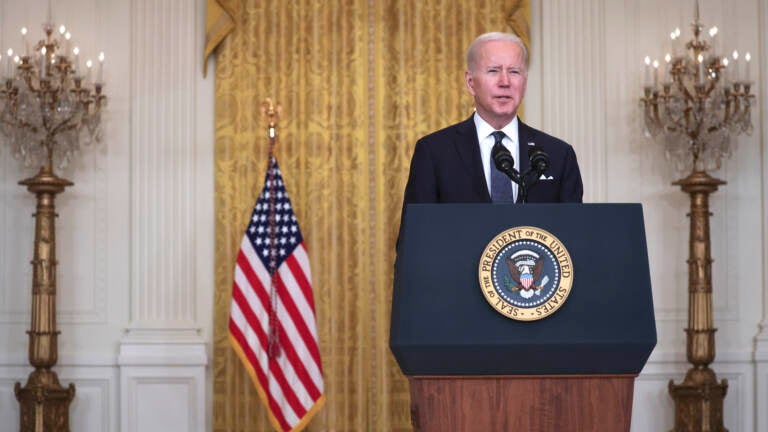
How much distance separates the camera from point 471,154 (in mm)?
3361

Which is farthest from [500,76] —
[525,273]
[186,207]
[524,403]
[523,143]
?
[186,207]

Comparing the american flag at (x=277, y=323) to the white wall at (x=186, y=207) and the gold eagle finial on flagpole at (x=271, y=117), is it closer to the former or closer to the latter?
the gold eagle finial on flagpole at (x=271, y=117)

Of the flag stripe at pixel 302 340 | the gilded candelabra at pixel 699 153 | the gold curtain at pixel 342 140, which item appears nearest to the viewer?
the flag stripe at pixel 302 340

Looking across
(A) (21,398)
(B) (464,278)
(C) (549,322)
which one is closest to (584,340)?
(C) (549,322)

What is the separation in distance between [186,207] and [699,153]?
3.50 metres

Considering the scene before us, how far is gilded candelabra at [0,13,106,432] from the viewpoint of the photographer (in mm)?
6805

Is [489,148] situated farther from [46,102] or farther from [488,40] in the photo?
[46,102]

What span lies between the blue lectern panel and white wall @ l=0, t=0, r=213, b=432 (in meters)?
4.87

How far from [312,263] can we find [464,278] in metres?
4.83

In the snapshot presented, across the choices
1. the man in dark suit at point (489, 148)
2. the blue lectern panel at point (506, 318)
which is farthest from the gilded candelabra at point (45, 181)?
the blue lectern panel at point (506, 318)

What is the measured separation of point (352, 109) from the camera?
7586mm

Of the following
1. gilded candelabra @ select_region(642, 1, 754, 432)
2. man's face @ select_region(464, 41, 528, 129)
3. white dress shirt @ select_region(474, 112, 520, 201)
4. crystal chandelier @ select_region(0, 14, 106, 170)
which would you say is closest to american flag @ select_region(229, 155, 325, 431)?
crystal chandelier @ select_region(0, 14, 106, 170)

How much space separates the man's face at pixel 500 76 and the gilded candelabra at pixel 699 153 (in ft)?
13.1

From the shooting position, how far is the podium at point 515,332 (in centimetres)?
271
